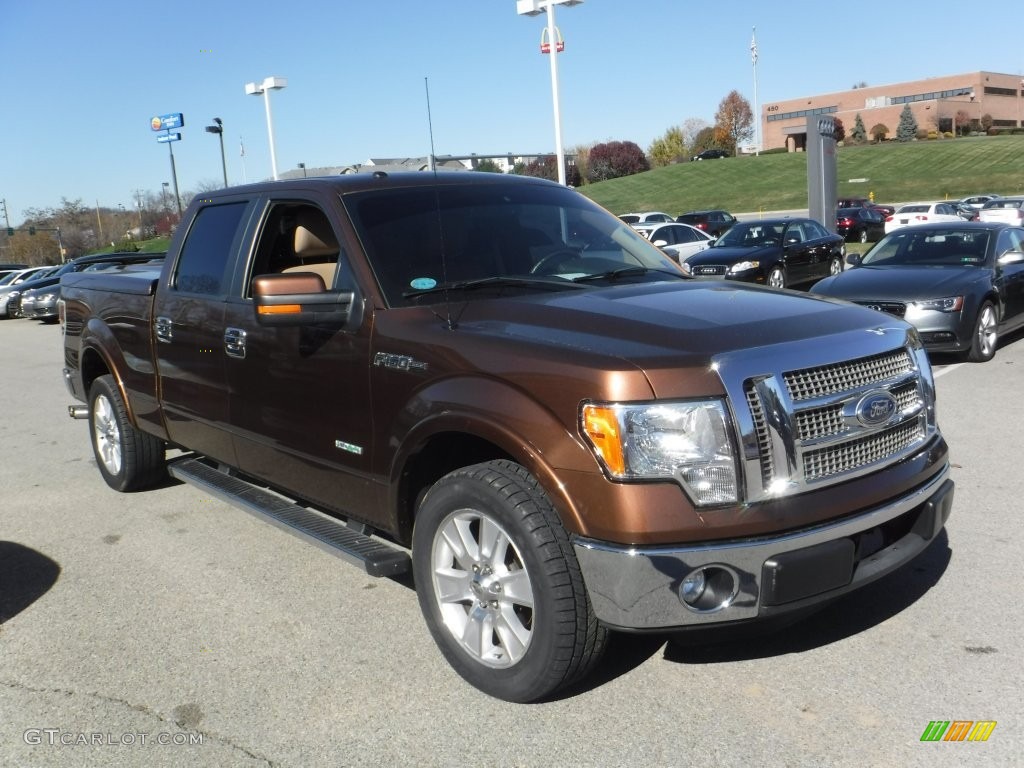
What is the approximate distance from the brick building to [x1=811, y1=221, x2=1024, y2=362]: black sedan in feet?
313

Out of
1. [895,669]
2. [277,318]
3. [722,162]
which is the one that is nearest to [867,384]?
[895,669]

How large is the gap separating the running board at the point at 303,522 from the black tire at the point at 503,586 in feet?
0.82

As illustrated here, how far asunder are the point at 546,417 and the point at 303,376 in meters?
1.56

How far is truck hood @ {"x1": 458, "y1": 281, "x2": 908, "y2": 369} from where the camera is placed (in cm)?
316

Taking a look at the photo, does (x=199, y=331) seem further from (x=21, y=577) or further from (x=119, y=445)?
(x=119, y=445)

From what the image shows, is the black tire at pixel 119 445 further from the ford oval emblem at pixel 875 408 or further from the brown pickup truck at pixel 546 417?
the ford oval emblem at pixel 875 408

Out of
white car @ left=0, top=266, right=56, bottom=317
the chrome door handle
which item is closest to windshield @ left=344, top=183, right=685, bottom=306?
the chrome door handle

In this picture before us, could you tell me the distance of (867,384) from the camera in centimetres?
338

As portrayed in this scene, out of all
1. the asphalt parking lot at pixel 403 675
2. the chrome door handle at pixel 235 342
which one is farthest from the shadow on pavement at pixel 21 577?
the chrome door handle at pixel 235 342

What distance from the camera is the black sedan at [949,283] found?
32.8ft

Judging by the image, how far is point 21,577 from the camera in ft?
16.7

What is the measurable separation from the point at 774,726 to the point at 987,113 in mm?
116361

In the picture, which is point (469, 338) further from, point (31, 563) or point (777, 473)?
point (31, 563)
